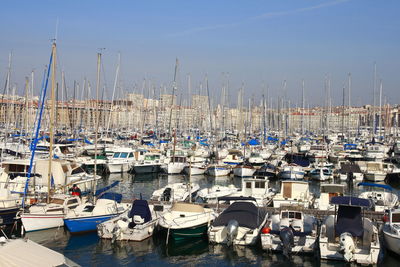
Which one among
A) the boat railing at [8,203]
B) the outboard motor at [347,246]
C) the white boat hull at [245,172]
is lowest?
the white boat hull at [245,172]

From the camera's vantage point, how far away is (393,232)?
1995cm

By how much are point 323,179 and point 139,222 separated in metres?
26.8

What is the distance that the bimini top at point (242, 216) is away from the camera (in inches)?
853

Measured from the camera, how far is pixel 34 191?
26344 mm

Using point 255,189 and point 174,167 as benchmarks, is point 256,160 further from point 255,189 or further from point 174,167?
point 255,189

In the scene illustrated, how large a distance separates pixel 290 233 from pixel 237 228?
8.14 feet

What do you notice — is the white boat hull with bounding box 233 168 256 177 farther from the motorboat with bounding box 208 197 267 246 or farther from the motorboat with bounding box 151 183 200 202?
the motorboat with bounding box 208 197 267 246

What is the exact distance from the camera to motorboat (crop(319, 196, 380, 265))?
18.5m

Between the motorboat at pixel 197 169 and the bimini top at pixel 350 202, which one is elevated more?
the bimini top at pixel 350 202

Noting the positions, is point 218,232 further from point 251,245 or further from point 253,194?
point 253,194

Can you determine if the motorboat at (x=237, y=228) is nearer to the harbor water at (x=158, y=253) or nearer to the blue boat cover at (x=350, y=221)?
the harbor water at (x=158, y=253)

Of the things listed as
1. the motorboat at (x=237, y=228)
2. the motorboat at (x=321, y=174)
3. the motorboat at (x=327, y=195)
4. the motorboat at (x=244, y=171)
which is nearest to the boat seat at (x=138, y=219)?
the motorboat at (x=237, y=228)

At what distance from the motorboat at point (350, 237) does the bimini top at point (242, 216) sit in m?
3.24

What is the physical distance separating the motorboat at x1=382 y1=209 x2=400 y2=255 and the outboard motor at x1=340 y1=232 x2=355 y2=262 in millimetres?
2315
